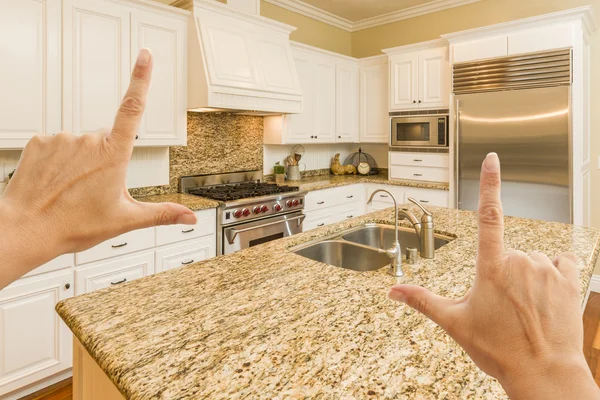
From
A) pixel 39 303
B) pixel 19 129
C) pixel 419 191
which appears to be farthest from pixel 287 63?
pixel 39 303

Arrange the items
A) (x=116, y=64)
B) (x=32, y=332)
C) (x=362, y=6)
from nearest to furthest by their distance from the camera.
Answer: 1. (x=32, y=332)
2. (x=116, y=64)
3. (x=362, y=6)

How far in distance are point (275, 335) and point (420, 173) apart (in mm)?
3690

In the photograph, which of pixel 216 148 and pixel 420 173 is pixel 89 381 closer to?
pixel 216 148

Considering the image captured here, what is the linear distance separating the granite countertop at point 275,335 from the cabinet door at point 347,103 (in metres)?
3.39

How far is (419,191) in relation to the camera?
13.9ft

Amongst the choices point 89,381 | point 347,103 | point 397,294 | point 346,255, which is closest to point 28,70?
point 89,381

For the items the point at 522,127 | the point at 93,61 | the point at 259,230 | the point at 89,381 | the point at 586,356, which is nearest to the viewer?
the point at 89,381

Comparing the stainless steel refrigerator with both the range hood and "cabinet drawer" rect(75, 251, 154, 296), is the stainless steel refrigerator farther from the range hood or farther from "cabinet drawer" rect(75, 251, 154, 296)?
"cabinet drawer" rect(75, 251, 154, 296)

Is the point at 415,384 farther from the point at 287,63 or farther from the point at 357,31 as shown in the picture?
the point at 357,31

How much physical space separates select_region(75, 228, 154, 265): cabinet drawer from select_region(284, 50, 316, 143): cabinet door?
199cm

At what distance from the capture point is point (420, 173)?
4309mm

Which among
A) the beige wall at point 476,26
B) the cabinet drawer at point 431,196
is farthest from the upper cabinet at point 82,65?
the beige wall at point 476,26

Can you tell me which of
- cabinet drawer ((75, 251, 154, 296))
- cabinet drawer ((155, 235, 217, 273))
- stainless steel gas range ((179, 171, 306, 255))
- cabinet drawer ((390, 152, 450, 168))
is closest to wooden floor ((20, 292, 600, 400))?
cabinet drawer ((75, 251, 154, 296))

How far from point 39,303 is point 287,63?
9.33 feet
